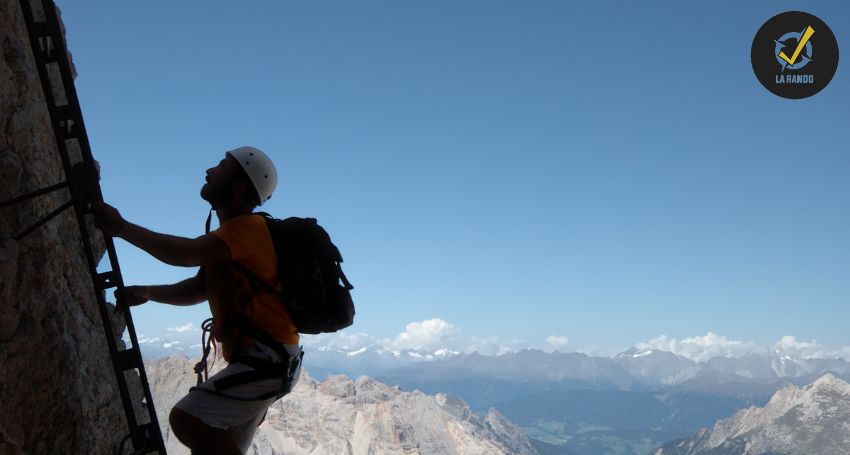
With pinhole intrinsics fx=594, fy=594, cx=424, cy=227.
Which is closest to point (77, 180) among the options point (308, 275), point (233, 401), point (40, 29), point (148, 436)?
point (40, 29)

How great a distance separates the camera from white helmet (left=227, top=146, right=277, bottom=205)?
5484 mm

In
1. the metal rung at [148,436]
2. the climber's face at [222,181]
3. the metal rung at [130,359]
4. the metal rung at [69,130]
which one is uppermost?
the metal rung at [69,130]

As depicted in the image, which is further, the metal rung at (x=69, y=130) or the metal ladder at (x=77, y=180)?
the metal rung at (x=69, y=130)

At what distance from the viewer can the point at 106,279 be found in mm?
5812

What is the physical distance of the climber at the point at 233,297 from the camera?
190 inches

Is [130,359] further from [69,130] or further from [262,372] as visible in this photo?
[69,130]

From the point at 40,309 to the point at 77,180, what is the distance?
1679mm

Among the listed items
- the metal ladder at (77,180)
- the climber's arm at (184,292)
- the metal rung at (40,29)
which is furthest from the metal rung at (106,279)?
Answer: the metal rung at (40,29)

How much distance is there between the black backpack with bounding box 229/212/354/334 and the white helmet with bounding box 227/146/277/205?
0.93ft

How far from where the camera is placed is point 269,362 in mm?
5172

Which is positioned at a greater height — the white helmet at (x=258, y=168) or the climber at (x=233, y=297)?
the white helmet at (x=258, y=168)

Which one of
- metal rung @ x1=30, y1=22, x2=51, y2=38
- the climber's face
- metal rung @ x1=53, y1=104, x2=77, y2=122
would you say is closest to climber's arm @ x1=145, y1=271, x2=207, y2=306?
the climber's face

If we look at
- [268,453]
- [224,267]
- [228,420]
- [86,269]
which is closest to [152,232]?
[224,267]

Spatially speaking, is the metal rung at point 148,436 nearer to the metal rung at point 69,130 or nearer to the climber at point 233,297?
the climber at point 233,297
